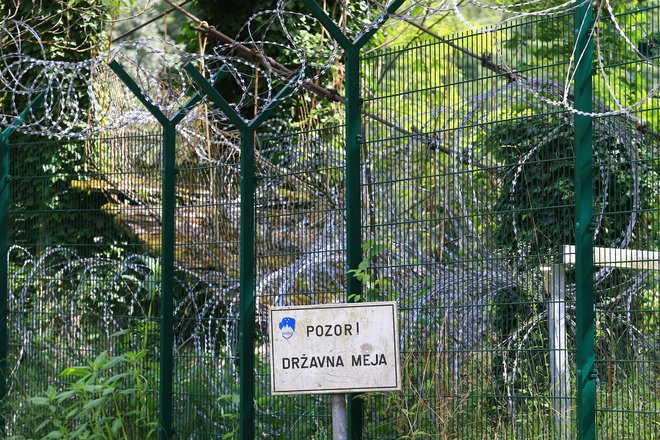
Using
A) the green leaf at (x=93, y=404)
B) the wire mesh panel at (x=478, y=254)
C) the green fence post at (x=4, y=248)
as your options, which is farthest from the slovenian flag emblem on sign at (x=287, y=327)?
the green fence post at (x=4, y=248)

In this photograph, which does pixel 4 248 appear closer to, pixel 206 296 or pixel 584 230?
pixel 206 296

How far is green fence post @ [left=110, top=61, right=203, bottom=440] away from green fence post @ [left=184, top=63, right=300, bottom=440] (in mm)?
621

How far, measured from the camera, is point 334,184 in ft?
21.5

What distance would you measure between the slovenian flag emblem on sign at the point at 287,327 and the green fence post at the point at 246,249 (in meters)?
1.39

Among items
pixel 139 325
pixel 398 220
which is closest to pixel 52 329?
pixel 139 325

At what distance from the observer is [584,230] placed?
5.02m

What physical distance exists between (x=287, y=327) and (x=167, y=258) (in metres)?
2.30

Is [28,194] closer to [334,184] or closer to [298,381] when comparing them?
[334,184]

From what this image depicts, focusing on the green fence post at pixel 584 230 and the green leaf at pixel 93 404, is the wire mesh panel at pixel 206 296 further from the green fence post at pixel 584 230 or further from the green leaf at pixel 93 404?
the green fence post at pixel 584 230

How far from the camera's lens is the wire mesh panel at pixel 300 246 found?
20.8 feet

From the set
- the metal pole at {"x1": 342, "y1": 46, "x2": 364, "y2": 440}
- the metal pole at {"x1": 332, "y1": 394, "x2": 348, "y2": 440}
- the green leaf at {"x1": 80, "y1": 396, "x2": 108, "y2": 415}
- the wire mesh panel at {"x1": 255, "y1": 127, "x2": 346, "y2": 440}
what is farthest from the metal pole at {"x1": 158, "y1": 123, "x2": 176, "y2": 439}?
the metal pole at {"x1": 332, "y1": 394, "x2": 348, "y2": 440}

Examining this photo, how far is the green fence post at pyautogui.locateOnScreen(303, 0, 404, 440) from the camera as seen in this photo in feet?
19.1

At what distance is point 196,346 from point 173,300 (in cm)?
37

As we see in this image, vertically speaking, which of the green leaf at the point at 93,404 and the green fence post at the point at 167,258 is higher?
the green fence post at the point at 167,258
